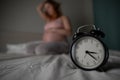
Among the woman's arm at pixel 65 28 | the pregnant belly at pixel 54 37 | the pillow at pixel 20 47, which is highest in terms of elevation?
the woman's arm at pixel 65 28

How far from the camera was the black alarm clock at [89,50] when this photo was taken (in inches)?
16.1

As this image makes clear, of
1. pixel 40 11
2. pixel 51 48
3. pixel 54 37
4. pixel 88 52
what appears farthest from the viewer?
pixel 40 11

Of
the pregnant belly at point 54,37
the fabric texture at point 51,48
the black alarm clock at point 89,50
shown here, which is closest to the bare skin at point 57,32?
the pregnant belly at point 54,37

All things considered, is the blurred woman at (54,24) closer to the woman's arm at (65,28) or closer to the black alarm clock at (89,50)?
the woman's arm at (65,28)


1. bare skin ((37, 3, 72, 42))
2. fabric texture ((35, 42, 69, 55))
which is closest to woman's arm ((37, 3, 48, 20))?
bare skin ((37, 3, 72, 42))

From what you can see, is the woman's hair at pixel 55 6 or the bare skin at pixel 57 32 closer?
the bare skin at pixel 57 32

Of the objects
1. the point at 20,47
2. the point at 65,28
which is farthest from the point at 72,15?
the point at 20,47

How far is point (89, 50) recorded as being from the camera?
425 mm

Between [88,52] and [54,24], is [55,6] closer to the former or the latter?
[54,24]

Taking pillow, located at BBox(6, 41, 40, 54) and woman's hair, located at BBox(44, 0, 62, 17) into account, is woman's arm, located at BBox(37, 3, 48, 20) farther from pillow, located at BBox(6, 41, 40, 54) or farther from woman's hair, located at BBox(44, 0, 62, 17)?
pillow, located at BBox(6, 41, 40, 54)

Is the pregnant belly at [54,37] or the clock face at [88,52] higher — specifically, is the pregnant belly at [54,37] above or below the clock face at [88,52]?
below

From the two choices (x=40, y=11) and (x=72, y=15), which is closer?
(x=72, y=15)

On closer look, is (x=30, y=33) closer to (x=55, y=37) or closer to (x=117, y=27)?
(x=55, y=37)

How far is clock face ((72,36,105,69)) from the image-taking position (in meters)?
0.41
